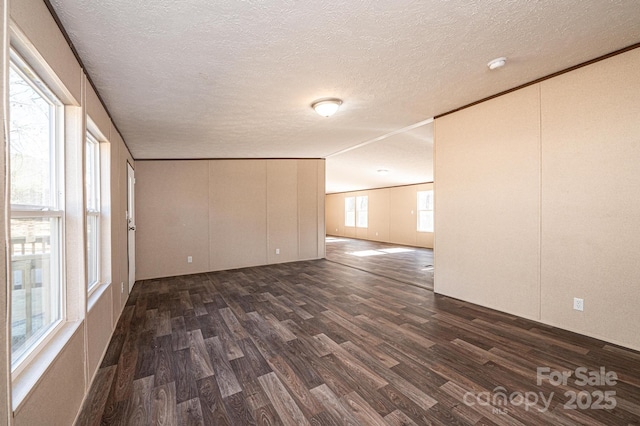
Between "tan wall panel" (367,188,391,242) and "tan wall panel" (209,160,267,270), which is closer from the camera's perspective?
"tan wall panel" (209,160,267,270)

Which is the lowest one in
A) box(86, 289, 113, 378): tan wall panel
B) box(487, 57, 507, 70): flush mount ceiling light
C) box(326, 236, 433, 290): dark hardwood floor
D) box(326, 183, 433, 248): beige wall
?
box(326, 236, 433, 290): dark hardwood floor

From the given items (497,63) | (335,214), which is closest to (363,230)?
(335,214)

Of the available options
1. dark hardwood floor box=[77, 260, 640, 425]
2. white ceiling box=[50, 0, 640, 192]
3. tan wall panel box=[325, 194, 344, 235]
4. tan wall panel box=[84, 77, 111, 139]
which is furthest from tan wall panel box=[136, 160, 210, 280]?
tan wall panel box=[325, 194, 344, 235]

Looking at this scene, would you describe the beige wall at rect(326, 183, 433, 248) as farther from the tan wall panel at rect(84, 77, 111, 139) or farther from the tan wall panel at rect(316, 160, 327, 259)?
the tan wall panel at rect(84, 77, 111, 139)

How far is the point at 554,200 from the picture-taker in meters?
2.72

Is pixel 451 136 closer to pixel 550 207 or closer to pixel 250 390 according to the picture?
pixel 550 207

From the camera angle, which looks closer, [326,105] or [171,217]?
[326,105]

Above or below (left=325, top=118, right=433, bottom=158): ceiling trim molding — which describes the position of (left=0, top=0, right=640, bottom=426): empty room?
below

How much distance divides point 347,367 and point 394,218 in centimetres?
874

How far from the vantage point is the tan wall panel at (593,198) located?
228 centimetres

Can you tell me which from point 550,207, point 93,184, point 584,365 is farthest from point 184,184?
point 584,365

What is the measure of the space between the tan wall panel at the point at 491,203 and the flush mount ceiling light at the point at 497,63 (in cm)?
73

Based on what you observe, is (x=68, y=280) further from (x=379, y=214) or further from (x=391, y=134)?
(x=379, y=214)

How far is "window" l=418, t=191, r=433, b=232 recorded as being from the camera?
9177 millimetres
